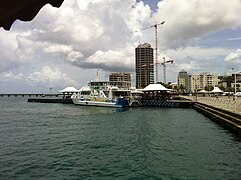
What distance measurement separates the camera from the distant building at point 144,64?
168 m

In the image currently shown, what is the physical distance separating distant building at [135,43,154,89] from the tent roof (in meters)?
164

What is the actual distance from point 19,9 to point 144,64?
169370mm

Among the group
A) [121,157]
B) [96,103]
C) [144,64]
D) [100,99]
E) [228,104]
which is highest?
[144,64]

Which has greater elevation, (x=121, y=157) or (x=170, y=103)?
(x=170, y=103)

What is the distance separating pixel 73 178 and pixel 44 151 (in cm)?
584

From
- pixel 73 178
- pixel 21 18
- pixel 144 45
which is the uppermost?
pixel 144 45

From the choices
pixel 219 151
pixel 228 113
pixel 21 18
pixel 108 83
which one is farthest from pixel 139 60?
pixel 21 18

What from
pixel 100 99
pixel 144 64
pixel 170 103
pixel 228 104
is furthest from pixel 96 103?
pixel 144 64

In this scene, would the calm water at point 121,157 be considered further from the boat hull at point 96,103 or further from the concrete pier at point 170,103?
the concrete pier at point 170,103

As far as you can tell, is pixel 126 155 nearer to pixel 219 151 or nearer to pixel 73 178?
pixel 73 178

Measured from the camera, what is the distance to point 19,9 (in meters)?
2.42

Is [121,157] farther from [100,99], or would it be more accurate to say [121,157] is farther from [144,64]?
[144,64]

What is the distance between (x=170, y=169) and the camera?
39.1 ft

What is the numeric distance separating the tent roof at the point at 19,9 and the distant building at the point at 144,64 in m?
164
